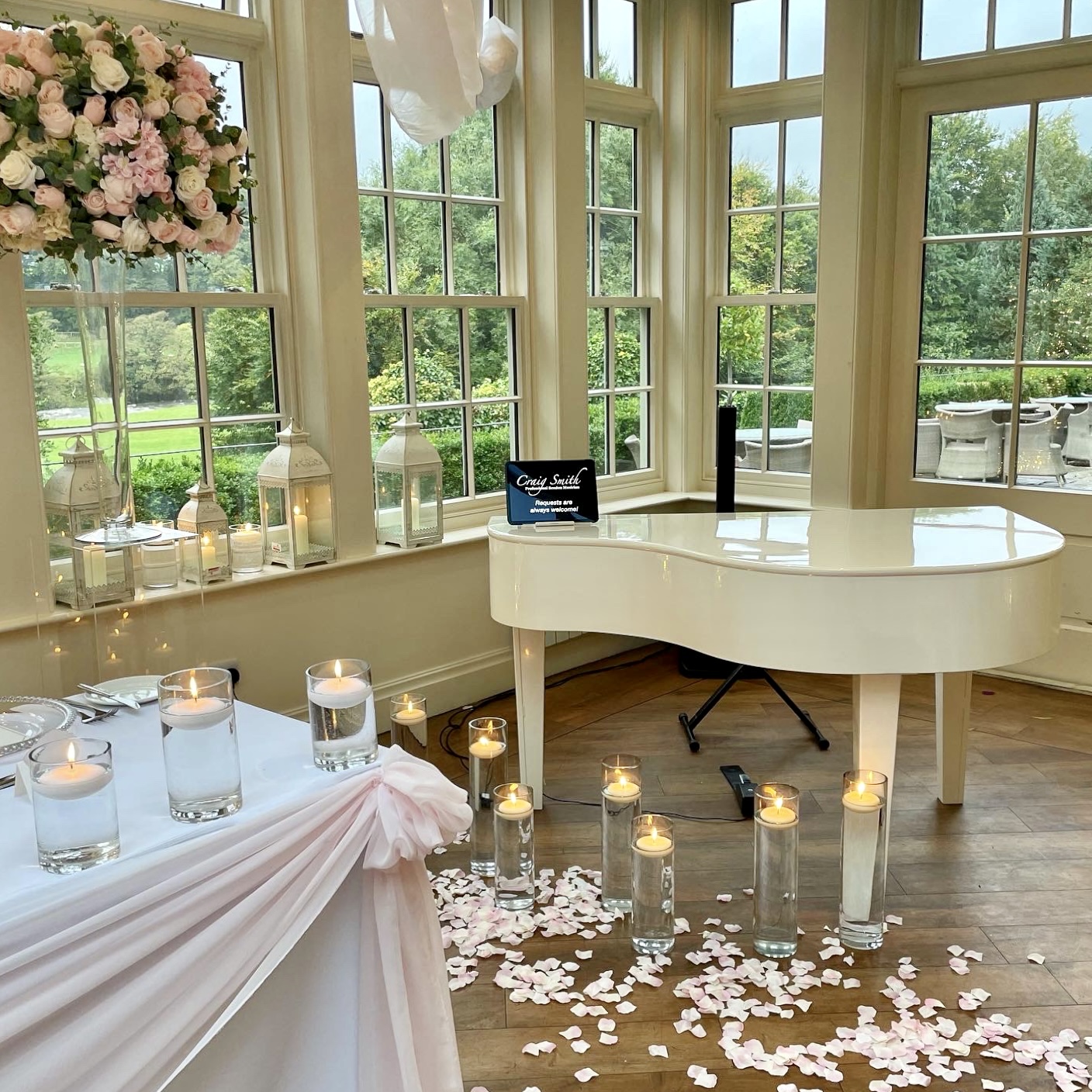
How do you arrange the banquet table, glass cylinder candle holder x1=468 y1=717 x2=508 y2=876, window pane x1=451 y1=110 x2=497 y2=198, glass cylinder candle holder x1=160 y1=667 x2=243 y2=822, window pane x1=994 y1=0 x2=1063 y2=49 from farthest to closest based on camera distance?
window pane x1=451 y1=110 x2=497 y2=198, window pane x1=994 y1=0 x2=1063 y2=49, glass cylinder candle holder x1=468 y1=717 x2=508 y2=876, glass cylinder candle holder x1=160 y1=667 x2=243 y2=822, the banquet table

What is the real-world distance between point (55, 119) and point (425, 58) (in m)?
1.29

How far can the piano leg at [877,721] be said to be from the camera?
2.50 m

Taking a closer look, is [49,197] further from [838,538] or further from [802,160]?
Result: [802,160]

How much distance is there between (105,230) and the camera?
1.85 meters

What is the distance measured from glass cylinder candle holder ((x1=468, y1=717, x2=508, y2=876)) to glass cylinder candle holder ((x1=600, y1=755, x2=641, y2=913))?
288 millimetres

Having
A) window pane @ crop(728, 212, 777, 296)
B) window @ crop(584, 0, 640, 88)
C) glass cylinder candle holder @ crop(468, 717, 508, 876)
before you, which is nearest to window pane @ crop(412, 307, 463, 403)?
window @ crop(584, 0, 640, 88)

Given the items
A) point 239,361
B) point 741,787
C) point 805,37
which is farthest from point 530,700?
point 805,37

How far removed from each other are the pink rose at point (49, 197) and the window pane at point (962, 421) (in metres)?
3.57

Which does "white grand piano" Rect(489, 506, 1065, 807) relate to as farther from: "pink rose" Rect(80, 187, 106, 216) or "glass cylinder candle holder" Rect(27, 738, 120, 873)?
"glass cylinder candle holder" Rect(27, 738, 120, 873)

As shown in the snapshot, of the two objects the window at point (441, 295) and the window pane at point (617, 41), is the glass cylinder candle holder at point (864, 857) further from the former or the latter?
the window pane at point (617, 41)

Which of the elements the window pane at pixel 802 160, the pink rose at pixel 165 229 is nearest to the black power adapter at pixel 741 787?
the pink rose at pixel 165 229

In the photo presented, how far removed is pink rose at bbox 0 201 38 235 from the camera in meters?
1.78

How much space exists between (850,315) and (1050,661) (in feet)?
5.11

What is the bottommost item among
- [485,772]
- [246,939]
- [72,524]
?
[485,772]
